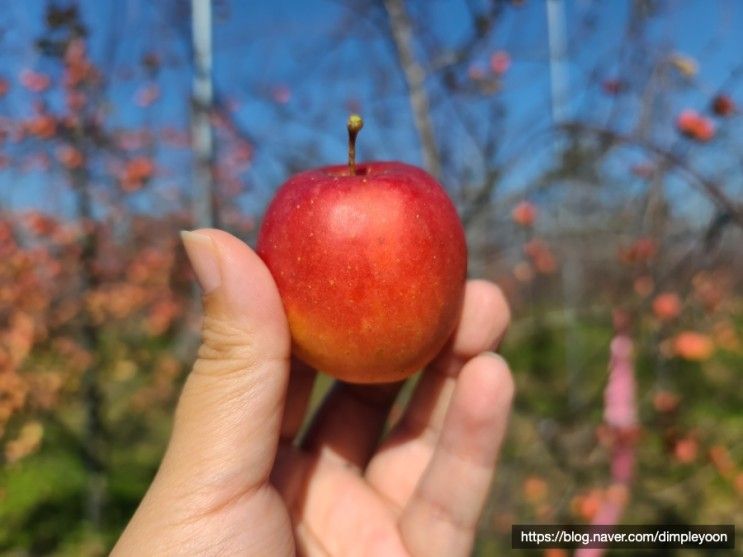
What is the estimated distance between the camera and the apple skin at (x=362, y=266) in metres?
0.94

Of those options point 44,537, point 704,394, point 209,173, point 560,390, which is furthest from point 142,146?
point 704,394

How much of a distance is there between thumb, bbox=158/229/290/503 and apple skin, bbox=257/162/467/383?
63mm

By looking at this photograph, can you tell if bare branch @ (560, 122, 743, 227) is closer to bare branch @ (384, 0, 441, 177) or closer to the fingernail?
bare branch @ (384, 0, 441, 177)

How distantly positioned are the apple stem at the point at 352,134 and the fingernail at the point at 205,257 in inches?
11.5

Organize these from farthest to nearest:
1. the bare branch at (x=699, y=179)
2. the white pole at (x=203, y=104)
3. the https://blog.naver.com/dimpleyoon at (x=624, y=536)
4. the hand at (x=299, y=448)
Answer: the https://blog.naver.com/dimpleyoon at (x=624, y=536)
the white pole at (x=203, y=104)
the bare branch at (x=699, y=179)
the hand at (x=299, y=448)

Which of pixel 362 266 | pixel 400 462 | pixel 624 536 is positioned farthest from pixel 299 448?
pixel 624 536

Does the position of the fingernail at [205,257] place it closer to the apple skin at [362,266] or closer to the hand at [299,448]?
the hand at [299,448]

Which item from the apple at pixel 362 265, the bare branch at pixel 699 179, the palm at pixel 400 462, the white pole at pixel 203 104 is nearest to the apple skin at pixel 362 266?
the apple at pixel 362 265

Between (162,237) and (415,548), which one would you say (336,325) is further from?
(162,237)

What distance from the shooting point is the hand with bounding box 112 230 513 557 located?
905 millimetres

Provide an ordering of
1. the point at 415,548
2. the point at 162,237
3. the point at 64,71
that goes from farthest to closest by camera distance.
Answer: the point at 162,237, the point at 64,71, the point at 415,548

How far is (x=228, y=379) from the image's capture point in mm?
926

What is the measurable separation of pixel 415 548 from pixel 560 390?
347cm

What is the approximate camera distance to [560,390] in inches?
173
